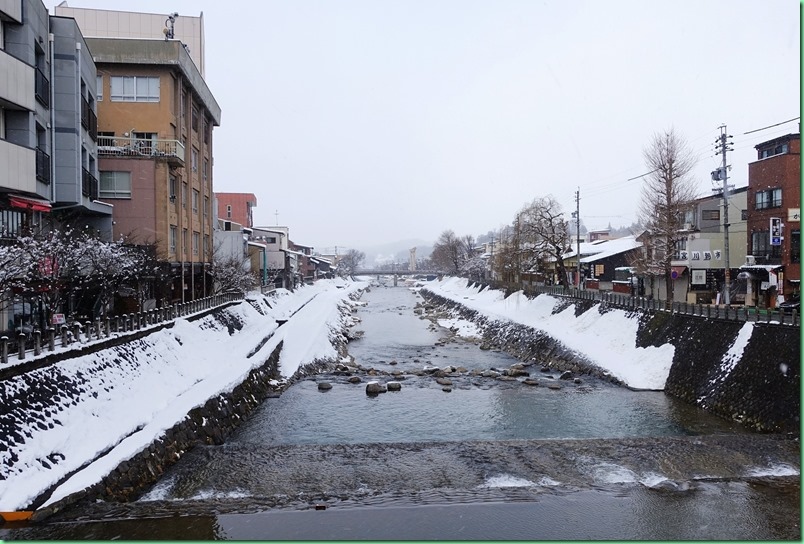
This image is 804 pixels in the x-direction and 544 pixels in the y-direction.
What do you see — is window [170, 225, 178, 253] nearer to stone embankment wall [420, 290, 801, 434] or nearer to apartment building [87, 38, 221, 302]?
apartment building [87, 38, 221, 302]

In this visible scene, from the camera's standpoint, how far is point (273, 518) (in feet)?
33.4

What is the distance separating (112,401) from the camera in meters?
13.6

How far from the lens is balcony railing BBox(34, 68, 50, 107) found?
706 inches

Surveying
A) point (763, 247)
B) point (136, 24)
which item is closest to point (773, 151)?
point (763, 247)

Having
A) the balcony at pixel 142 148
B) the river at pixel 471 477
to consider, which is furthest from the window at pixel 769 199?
the balcony at pixel 142 148

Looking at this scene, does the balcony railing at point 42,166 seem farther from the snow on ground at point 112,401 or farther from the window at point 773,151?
the window at point 773,151

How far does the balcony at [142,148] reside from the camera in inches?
1027

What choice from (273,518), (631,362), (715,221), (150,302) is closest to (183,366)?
(150,302)

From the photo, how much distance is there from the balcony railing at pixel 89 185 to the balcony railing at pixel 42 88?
130 inches

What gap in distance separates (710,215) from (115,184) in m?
37.1

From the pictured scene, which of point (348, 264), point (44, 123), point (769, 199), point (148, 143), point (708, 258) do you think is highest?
point (148, 143)

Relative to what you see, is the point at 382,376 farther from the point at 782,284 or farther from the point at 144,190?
the point at 782,284

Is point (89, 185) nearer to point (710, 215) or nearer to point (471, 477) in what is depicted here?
point (471, 477)

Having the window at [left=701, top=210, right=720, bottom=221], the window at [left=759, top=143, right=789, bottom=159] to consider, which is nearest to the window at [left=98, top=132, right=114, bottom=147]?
the window at [left=759, top=143, right=789, bottom=159]
